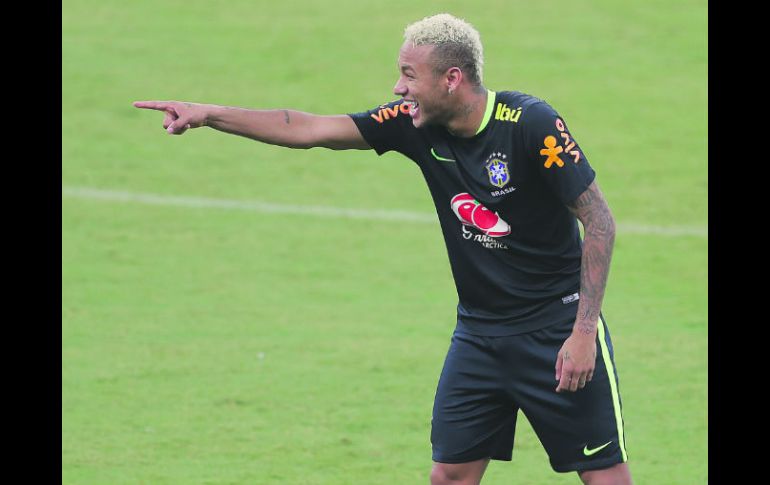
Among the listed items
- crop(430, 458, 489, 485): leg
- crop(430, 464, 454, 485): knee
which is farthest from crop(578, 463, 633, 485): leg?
crop(430, 464, 454, 485): knee

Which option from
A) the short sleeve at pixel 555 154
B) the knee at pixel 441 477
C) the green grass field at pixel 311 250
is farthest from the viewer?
the green grass field at pixel 311 250

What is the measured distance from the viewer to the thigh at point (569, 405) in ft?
19.4

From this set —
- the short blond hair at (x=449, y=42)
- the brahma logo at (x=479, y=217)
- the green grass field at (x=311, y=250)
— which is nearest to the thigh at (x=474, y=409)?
the brahma logo at (x=479, y=217)

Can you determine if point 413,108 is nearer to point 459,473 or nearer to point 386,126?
point 386,126

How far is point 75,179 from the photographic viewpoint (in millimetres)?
15078

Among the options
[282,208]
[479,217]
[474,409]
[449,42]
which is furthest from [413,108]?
[282,208]

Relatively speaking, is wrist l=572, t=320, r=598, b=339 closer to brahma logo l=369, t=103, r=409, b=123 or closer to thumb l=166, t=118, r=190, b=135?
brahma logo l=369, t=103, r=409, b=123

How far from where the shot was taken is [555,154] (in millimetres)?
5672

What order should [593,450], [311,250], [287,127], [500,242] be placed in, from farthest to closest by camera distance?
[311,250], [287,127], [500,242], [593,450]

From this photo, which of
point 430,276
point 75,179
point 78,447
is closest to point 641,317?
point 430,276

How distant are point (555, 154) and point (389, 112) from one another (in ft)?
2.79

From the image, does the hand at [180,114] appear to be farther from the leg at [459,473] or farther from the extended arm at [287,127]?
the leg at [459,473]

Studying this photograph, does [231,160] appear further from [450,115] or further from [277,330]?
[450,115]

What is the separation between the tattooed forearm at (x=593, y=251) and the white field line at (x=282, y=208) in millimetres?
7913
